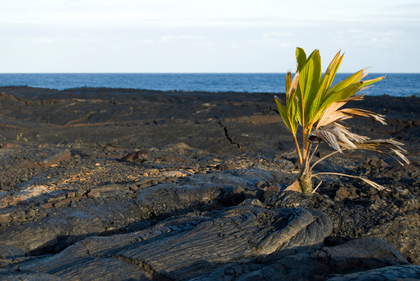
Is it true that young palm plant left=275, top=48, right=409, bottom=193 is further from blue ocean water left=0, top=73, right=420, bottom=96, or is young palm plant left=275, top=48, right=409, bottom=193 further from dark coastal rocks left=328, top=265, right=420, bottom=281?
blue ocean water left=0, top=73, right=420, bottom=96

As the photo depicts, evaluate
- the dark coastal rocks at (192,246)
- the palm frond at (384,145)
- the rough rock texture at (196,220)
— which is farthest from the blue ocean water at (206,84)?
the dark coastal rocks at (192,246)

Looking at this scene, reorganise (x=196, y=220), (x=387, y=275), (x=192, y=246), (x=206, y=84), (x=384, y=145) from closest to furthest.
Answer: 1. (x=387, y=275)
2. (x=192, y=246)
3. (x=196, y=220)
4. (x=384, y=145)
5. (x=206, y=84)

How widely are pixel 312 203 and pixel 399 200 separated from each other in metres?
0.88

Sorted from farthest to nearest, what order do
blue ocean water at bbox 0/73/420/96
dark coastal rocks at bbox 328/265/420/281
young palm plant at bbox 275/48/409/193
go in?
1. blue ocean water at bbox 0/73/420/96
2. young palm plant at bbox 275/48/409/193
3. dark coastal rocks at bbox 328/265/420/281

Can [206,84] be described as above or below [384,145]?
below

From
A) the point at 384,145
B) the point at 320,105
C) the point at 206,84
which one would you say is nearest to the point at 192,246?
the point at 320,105

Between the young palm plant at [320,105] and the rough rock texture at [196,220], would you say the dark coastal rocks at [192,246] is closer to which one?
the rough rock texture at [196,220]

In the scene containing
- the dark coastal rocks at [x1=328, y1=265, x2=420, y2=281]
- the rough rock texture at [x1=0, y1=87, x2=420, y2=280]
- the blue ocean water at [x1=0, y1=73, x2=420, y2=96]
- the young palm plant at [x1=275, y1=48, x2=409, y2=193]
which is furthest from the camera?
the blue ocean water at [x1=0, y1=73, x2=420, y2=96]

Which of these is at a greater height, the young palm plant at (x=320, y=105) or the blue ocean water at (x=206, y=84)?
the young palm plant at (x=320, y=105)

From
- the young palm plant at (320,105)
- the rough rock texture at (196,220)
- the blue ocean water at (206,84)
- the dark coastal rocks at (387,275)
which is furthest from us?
the blue ocean water at (206,84)

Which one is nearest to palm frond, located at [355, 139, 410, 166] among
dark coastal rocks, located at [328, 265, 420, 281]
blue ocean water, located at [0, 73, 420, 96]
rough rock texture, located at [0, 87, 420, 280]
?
rough rock texture, located at [0, 87, 420, 280]

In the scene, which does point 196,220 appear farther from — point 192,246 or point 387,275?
point 387,275

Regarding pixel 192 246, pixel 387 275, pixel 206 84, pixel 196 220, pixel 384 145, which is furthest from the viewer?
pixel 206 84

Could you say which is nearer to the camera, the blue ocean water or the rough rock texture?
the rough rock texture
